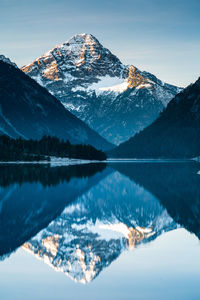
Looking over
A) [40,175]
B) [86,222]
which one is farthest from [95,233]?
[40,175]

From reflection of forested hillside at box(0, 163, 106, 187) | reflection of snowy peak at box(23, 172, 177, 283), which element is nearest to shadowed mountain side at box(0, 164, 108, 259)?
reflection of snowy peak at box(23, 172, 177, 283)

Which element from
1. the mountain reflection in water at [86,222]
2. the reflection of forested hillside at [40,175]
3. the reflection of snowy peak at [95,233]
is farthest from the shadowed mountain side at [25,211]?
the reflection of forested hillside at [40,175]

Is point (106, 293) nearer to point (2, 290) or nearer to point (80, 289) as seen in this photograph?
point (80, 289)

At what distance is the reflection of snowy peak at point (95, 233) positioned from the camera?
22562 mm

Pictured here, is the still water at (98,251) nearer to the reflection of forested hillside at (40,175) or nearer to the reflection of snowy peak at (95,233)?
the reflection of snowy peak at (95,233)

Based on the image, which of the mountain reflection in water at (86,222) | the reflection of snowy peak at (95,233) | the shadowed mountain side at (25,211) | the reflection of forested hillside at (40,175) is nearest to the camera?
the reflection of snowy peak at (95,233)

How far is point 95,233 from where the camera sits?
3106 cm

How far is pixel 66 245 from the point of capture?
86.4ft

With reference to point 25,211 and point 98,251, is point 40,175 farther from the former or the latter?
point 98,251

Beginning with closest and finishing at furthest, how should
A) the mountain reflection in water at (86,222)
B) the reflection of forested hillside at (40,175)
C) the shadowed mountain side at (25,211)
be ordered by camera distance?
the mountain reflection in water at (86,222)
the shadowed mountain side at (25,211)
the reflection of forested hillside at (40,175)

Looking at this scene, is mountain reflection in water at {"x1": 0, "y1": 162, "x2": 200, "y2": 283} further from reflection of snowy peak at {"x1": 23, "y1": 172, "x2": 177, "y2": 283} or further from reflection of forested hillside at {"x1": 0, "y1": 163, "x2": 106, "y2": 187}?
reflection of forested hillside at {"x1": 0, "y1": 163, "x2": 106, "y2": 187}

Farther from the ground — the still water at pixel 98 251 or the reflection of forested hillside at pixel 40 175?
the still water at pixel 98 251

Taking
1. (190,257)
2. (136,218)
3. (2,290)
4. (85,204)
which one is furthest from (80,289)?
(85,204)

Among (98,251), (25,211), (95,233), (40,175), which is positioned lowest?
(40,175)
